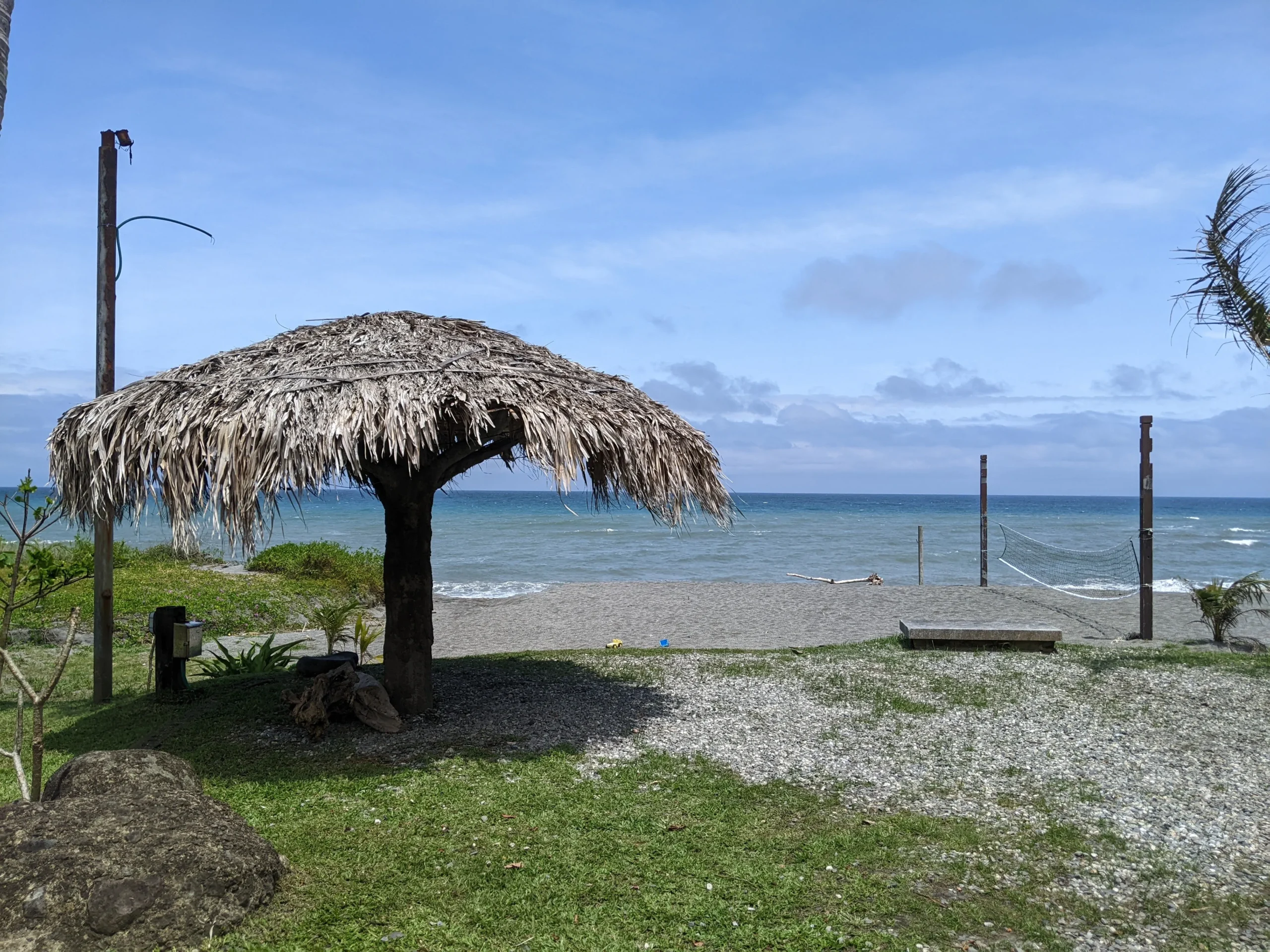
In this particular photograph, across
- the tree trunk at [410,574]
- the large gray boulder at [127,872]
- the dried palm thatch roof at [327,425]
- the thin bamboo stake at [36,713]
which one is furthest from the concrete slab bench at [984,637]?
the thin bamboo stake at [36,713]

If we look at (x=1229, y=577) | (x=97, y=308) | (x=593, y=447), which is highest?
(x=97, y=308)

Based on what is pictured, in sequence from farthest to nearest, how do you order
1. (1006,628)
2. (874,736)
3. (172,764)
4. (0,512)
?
(1006,628)
(0,512)
(874,736)
(172,764)

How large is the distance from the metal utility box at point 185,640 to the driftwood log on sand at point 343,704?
121cm

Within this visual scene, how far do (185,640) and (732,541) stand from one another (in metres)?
27.2

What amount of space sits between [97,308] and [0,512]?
161 centimetres

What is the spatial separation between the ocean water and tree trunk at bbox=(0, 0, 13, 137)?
2.51m

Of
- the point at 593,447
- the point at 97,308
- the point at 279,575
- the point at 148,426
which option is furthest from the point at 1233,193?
the point at 279,575

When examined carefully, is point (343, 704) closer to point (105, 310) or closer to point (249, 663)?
point (249, 663)

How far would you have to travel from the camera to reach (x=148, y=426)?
5.16 metres

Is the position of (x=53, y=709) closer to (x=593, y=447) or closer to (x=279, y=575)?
(x=593, y=447)

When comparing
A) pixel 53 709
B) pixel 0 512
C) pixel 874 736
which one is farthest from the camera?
pixel 53 709

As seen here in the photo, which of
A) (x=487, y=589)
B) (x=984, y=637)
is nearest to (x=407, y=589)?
(x=984, y=637)

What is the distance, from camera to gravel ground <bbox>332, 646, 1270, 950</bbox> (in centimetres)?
387

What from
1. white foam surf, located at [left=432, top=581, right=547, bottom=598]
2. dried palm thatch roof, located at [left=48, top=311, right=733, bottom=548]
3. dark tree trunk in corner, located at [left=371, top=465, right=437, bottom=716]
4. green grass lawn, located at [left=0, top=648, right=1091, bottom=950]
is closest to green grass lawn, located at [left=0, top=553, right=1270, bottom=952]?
green grass lawn, located at [left=0, top=648, right=1091, bottom=950]
